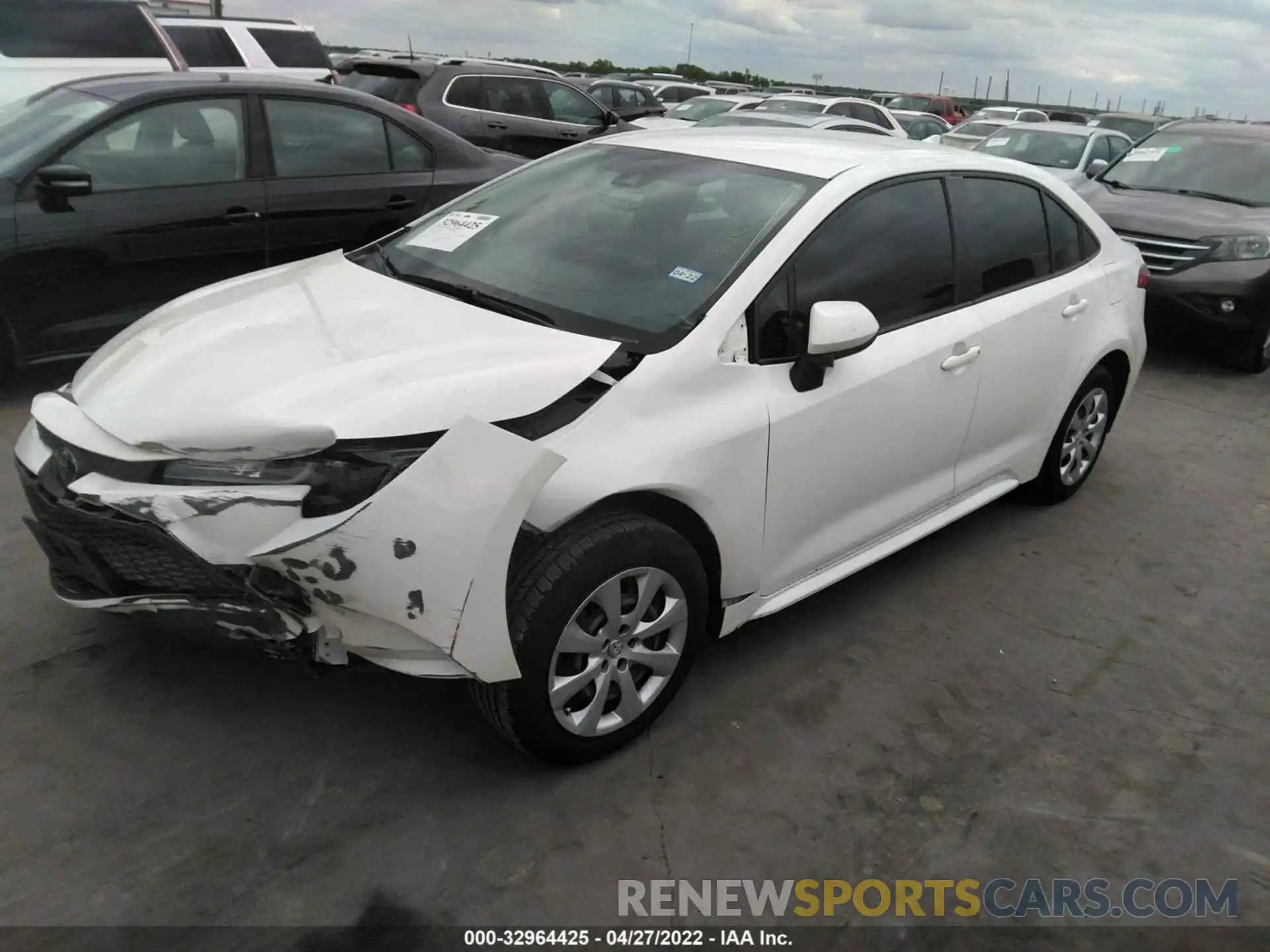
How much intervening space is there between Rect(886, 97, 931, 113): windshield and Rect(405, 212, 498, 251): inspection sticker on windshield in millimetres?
24553

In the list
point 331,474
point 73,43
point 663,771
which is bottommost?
point 663,771

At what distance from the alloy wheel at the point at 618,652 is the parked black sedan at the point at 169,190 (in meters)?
3.56

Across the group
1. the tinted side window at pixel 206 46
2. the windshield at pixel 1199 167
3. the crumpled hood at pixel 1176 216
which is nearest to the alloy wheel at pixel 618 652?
the crumpled hood at pixel 1176 216

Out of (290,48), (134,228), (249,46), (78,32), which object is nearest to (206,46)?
(249,46)

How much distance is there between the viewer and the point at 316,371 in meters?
2.51

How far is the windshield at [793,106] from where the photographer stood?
13.8m

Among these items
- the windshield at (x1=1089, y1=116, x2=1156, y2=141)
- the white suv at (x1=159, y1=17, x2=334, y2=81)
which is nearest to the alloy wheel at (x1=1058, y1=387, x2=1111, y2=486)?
the white suv at (x1=159, y1=17, x2=334, y2=81)

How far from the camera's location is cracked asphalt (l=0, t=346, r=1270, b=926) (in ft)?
7.72

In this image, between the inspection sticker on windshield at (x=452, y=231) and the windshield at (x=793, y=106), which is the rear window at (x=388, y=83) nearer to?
the windshield at (x=793, y=106)

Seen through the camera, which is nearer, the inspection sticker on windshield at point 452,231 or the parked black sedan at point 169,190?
the inspection sticker on windshield at point 452,231

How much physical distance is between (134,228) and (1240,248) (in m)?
7.06

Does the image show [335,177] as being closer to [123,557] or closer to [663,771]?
[123,557]

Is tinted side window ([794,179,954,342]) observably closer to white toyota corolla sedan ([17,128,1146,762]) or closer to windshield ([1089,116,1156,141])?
white toyota corolla sedan ([17,128,1146,762])

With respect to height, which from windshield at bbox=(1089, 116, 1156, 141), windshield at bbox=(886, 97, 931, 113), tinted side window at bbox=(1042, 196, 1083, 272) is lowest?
windshield at bbox=(886, 97, 931, 113)
